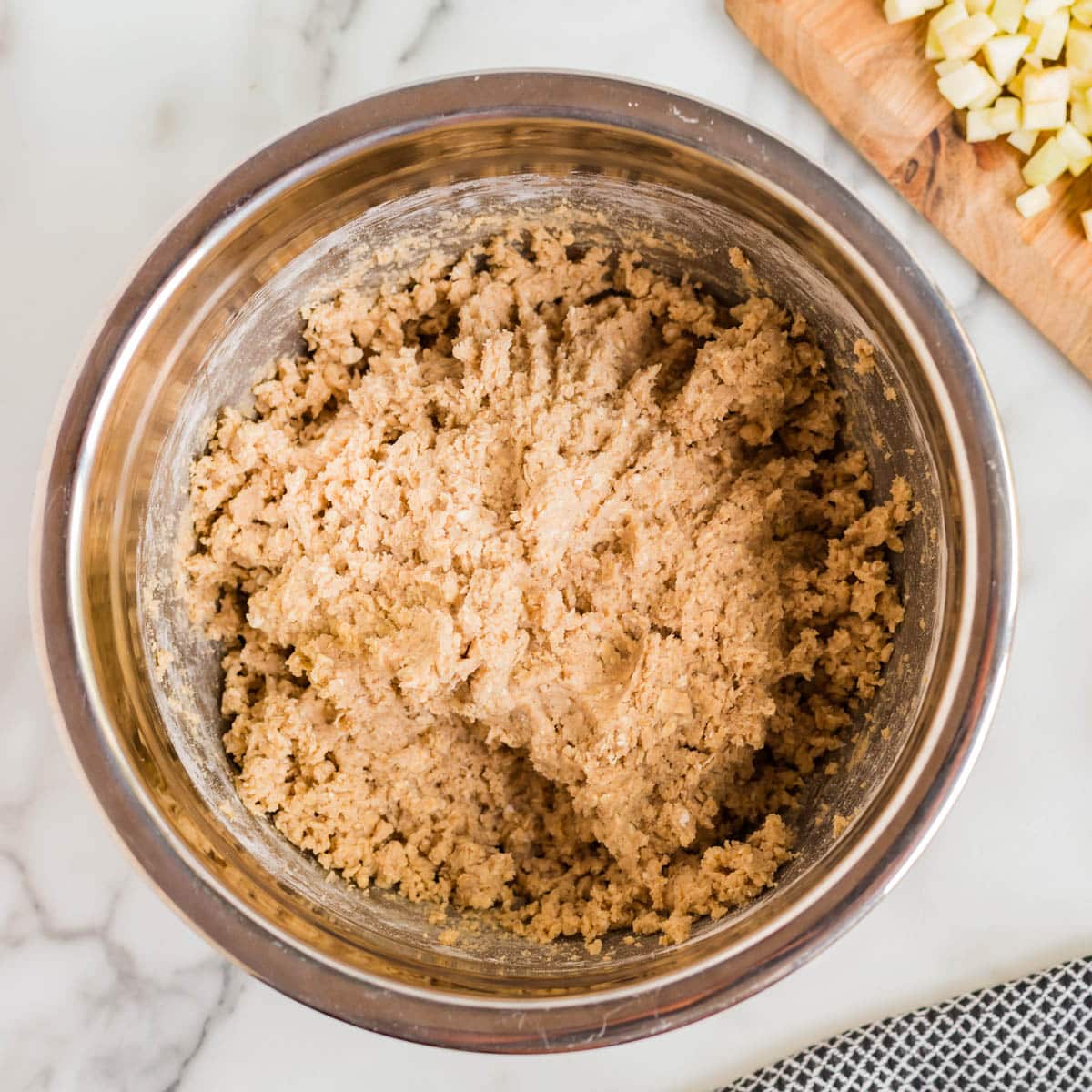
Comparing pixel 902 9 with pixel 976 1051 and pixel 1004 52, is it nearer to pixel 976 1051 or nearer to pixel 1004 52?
pixel 1004 52

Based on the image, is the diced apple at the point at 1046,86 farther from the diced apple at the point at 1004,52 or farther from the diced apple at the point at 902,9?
the diced apple at the point at 902,9

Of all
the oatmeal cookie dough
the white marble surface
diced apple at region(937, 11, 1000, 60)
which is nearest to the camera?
the oatmeal cookie dough

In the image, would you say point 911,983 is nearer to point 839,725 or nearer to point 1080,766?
point 1080,766

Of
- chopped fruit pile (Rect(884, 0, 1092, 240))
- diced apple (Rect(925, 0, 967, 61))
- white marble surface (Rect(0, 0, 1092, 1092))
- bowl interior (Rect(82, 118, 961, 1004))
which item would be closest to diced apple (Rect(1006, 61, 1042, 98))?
chopped fruit pile (Rect(884, 0, 1092, 240))

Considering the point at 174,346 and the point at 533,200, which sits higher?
the point at 533,200

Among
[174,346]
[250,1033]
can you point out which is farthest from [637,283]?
[250,1033]

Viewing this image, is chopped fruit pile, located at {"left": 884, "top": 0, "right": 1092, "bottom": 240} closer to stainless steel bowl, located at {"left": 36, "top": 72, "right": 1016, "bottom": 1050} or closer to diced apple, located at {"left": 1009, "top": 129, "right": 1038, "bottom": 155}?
diced apple, located at {"left": 1009, "top": 129, "right": 1038, "bottom": 155}
